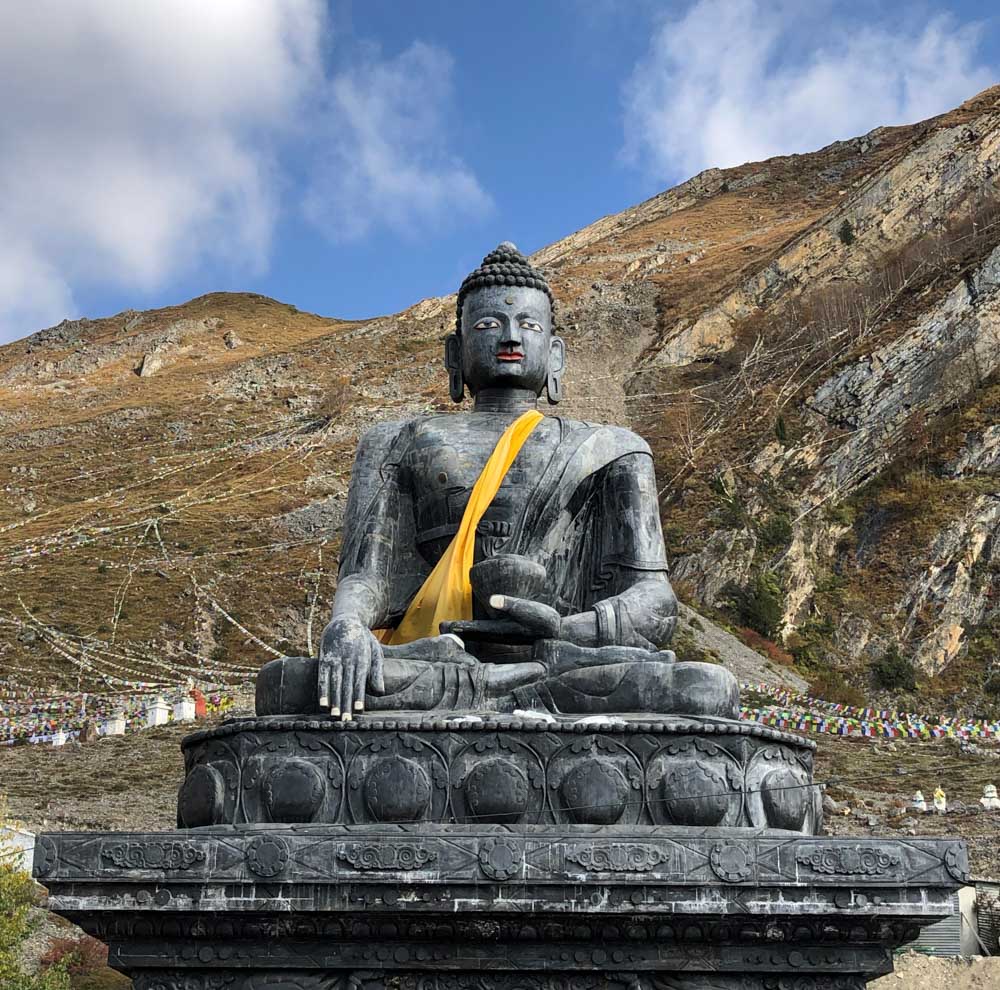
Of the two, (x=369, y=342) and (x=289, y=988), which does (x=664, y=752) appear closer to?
(x=289, y=988)

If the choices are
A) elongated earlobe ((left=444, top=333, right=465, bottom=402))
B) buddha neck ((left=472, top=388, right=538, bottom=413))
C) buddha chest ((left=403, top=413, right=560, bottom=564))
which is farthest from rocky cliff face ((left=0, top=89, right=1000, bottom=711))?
buddha chest ((left=403, top=413, right=560, bottom=564))

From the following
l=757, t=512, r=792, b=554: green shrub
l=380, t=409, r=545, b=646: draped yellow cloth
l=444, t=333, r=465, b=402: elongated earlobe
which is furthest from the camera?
l=757, t=512, r=792, b=554: green shrub

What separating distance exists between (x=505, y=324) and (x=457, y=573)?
5.08 ft

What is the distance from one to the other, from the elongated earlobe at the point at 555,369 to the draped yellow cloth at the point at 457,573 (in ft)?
2.72

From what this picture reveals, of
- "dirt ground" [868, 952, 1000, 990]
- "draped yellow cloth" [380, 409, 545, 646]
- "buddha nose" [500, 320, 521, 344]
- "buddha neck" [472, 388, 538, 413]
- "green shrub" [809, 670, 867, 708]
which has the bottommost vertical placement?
"dirt ground" [868, 952, 1000, 990]

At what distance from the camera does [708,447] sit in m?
53.9

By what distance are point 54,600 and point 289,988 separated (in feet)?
137

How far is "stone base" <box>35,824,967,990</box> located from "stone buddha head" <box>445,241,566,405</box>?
126 inches

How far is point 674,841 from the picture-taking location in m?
4.50

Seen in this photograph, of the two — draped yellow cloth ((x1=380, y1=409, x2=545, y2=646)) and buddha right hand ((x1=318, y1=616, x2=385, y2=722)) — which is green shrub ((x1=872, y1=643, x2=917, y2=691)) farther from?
buddha right hand ((x1=318, y1=616, x2=385, y2=722))

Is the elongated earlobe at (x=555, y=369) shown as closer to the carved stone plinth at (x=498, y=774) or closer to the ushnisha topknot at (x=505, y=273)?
the ushnisha topknot at (x=505, y=273)

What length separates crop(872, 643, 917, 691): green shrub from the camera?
129 ft

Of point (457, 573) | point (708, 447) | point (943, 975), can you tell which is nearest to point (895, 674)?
point (708, 447)

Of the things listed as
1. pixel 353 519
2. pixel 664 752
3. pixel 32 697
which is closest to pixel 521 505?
pixel 353 519
